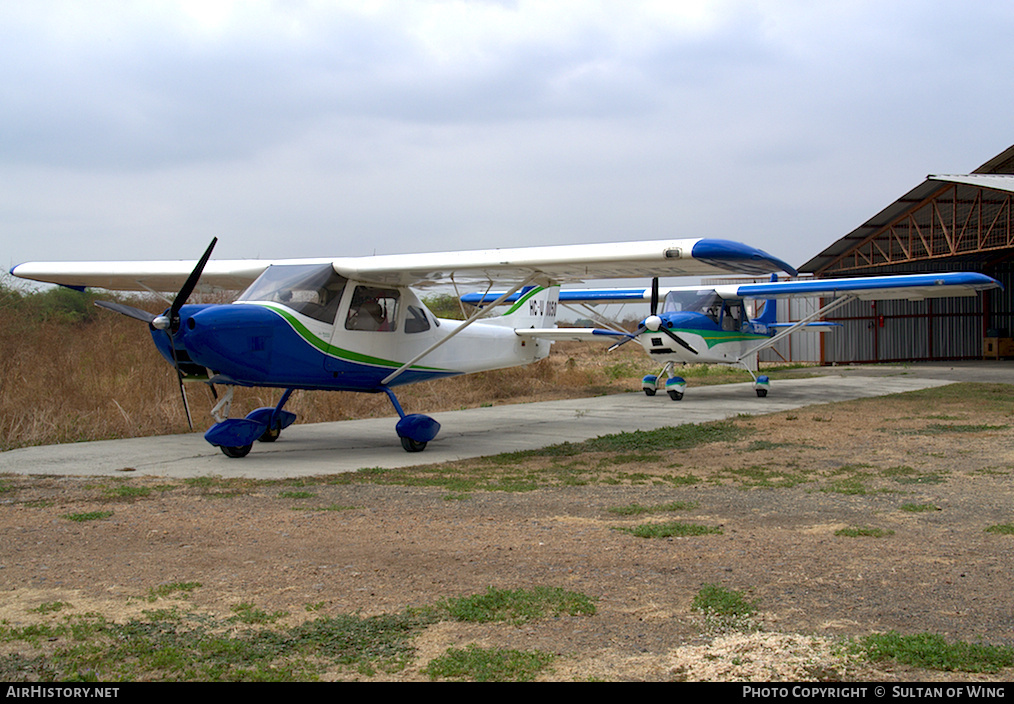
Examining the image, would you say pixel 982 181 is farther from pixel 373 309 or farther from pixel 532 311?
pixel 373 309

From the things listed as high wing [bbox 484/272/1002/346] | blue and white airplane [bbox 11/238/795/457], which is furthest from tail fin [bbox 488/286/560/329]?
blue and white airplane [bbox 11/238/795/457]

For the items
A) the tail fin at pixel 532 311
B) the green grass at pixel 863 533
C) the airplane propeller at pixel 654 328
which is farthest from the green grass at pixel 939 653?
the airplane propeller at pixel 654 328

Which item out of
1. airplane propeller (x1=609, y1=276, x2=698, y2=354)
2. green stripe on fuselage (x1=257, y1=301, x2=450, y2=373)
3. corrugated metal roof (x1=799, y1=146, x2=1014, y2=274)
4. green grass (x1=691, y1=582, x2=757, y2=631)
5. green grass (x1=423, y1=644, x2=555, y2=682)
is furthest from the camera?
corrugated metal roof (x1=799, y1=146, x2=1014, y2=274)

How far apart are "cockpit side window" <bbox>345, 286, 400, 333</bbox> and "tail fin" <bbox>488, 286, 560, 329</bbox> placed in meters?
2.94

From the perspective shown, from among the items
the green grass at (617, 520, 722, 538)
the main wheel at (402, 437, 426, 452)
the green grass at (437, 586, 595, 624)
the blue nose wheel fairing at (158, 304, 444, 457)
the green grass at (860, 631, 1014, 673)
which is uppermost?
the blue nose wheel fairing at (158, 304, 444, 457)

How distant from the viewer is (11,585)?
13.1 ft

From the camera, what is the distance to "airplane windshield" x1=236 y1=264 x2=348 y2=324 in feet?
30.6

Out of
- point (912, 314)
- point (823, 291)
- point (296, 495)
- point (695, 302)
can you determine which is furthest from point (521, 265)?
point (912, 314)

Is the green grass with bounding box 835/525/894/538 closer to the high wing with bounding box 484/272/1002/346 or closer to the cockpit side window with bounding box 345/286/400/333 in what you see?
the cockpit side window with bounding box 345/286/400/333

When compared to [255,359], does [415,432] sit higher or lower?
lower

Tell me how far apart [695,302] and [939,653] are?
1536cm

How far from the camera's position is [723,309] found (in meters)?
17.9

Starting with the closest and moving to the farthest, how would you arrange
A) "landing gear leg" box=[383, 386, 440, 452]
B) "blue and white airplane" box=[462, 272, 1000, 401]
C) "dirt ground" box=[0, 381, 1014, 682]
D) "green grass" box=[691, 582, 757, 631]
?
"dirt ground" box=[0, 381, 1014, 682] < "green grass" box=[691, 582, 757, 631] < "landing gear leg" box=[383, 386, 440, 452] < "blue and white airplane" box=[462, 272, 1000, 401]
